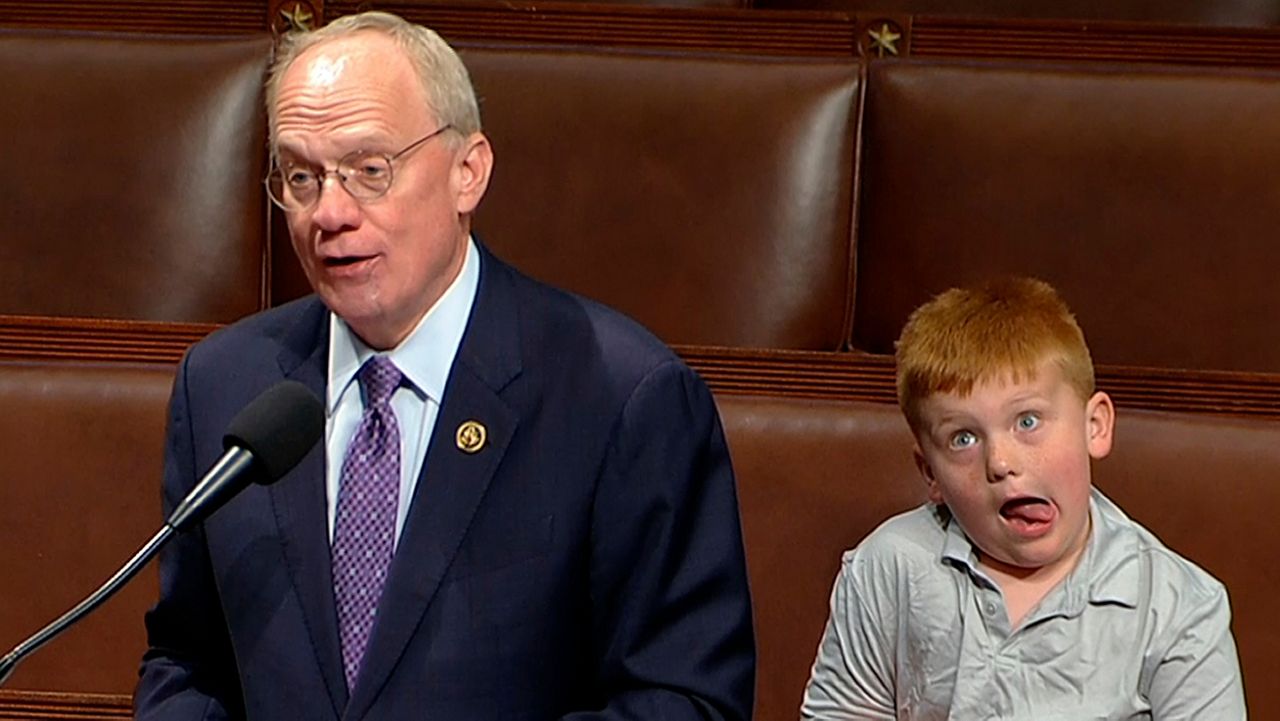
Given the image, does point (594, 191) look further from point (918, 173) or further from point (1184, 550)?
point (1184, 550)

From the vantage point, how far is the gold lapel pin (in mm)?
683

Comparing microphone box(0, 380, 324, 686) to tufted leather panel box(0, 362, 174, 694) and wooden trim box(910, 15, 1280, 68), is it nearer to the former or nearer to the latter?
tufted leather panel box(0, 362, 174, 694)

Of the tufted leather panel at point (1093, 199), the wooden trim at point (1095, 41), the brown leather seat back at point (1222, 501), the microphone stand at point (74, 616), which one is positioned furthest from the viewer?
the wooden trim at point (1095, 41)

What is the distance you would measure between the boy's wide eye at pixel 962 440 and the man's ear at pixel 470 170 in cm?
19

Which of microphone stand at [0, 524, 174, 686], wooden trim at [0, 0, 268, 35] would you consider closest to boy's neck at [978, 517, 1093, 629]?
microphone stand at [0, 524, 174, 686]

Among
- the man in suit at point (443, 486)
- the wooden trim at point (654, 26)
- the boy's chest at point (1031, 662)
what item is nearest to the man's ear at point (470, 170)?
the man in suit at point (443, 486)

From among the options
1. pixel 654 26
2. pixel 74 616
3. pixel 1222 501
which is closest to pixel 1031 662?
pixel 1222 501

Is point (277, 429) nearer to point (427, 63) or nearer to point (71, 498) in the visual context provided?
point (427, 63)

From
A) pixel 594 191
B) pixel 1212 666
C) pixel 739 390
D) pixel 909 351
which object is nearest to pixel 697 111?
pixel 594 191

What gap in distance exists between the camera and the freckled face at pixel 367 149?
66 cm

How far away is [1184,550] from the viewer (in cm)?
81

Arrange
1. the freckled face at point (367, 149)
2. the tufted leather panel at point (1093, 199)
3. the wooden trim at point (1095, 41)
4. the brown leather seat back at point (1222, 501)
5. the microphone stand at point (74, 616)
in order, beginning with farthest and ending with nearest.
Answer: the wooden trim at point (1095, 41)
the tufted leather panel at point (1093, 199)
the brown leather seat back at point (1222, 501)
the freckled face at point (367, 149)
the microphone stand at point (74, 616)

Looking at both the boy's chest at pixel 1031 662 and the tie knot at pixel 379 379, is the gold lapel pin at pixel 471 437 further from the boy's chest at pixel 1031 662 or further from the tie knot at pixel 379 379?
the boy's chest at pixel 1031 662

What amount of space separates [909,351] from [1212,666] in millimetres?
154
